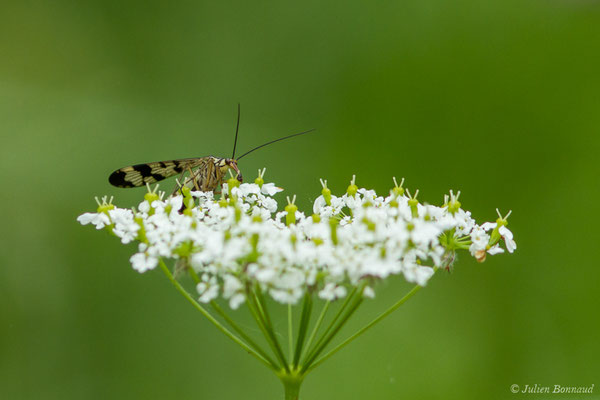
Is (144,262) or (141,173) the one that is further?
(141,173)

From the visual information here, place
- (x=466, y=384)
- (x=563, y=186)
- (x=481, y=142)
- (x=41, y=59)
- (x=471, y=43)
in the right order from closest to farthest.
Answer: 1. (x=466, y=384)
2. (x=563, y=186)
3. (x=481, y=142)
4. (x=471, y=43)
5. (x=41, y=59)

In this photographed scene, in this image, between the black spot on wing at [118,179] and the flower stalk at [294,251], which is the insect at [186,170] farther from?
the flower stalk at [294,251]

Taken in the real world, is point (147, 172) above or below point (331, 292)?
above

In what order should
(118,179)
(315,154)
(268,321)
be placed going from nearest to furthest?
(268,321) → (118,179) → (315,154)

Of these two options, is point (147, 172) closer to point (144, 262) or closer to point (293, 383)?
point (144, 262)

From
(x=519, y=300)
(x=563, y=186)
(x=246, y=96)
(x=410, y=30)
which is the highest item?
(x=410, y=30)

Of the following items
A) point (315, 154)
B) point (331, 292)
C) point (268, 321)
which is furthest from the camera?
point (315, 154)

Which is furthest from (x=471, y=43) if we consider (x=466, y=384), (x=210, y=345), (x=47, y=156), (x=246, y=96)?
(x=47, y=156)

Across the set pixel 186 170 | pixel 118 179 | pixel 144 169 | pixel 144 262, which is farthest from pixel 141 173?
pixel 144 262

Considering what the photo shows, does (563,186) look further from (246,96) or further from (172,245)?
(172,245)
